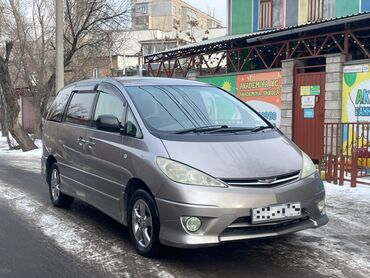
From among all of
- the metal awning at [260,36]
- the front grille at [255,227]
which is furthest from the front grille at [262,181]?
the metal awning at [260,36]

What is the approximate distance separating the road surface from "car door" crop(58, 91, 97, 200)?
0.47m

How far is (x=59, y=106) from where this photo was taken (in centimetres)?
733

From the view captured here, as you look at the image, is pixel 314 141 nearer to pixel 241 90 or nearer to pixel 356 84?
pixel 356 84

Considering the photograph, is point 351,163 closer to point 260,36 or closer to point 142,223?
point 142,223

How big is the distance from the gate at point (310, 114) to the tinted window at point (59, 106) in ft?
23.2

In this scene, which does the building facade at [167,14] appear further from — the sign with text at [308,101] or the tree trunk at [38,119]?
the sign with text at [308,101]

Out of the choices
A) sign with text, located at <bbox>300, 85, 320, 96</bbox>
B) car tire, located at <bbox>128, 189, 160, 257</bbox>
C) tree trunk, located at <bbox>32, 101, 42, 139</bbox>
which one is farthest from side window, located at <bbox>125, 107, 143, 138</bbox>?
tree trunk, located at <bbox>32, 101, 42, 139</bbox>

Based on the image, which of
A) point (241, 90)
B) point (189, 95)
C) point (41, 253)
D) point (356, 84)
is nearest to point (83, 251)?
point (41, 253)

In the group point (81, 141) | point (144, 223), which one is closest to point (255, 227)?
point (144, 223)

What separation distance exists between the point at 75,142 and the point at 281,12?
14.0 metres

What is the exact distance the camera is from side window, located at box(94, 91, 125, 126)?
214 inches

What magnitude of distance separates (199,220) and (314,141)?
9.30 m

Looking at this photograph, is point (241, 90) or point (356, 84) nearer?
point (356, 84)

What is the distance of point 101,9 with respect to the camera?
1966 centimetres
